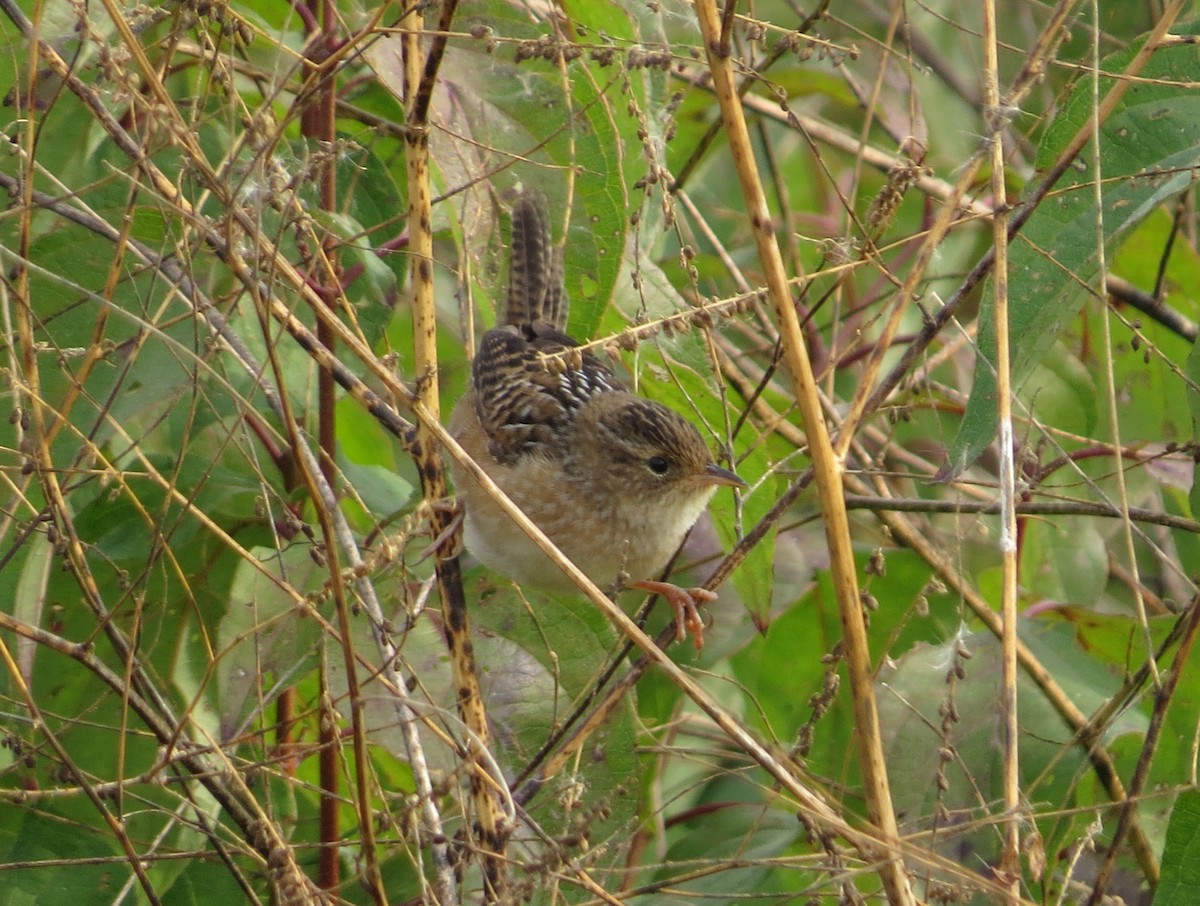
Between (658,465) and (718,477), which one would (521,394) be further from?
(718,477)

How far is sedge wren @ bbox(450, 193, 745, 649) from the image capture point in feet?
12.1

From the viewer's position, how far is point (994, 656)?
10.8 feet

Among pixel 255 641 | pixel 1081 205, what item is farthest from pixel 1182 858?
pixel 255 641

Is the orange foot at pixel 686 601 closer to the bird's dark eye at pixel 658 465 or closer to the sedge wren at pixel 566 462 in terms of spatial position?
the sedge wren at pixel 566 462

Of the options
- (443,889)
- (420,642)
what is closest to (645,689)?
(420,642)

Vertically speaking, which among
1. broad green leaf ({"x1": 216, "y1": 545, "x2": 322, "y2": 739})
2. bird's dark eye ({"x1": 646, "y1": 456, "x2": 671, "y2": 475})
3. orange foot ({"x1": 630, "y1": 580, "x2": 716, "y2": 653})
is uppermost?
bird's dark eye ({"x1": 646, "y1": 456, "x2": 671, "y2": 475})

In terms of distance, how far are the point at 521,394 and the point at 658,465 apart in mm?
591

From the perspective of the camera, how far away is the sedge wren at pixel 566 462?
368 cm

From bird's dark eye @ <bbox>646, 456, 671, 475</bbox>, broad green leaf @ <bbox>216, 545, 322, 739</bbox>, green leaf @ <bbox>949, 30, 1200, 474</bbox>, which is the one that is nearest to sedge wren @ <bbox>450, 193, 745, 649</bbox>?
bird's dark eye @ <bbox>646, 456, 671, 475</bbox>

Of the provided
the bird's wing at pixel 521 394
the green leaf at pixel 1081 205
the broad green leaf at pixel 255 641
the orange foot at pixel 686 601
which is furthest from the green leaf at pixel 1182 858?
the bird's wing at pixel 521 394

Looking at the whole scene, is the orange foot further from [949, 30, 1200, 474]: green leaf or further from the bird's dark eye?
[949, 30, 1200, 474]: green leaf

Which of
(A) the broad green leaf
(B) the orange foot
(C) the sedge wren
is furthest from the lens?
(C) the sedge wren

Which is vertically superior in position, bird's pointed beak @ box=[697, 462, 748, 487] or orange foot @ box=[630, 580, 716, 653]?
bird's pointed beak @ box=[697, 462, 748, 487]

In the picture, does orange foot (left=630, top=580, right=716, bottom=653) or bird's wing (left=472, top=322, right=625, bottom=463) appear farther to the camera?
bird's wing (left=472, top=322, right=625, bottom=463)
